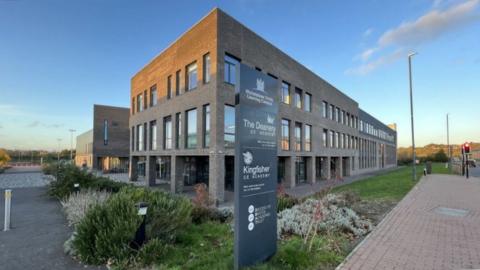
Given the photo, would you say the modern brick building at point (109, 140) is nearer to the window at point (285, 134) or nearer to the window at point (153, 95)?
the window at point (153, 95)

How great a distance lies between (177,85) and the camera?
20.0m

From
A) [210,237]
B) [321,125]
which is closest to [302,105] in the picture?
[321,125]

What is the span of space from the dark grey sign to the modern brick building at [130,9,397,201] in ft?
14.5

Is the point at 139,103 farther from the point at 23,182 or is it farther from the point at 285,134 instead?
the point at 285,134

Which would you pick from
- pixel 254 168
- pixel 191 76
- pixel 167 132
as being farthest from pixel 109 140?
pixel 254 168

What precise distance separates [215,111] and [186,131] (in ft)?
13.3

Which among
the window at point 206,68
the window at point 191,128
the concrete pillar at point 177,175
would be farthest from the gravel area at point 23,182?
the window at point 206,68

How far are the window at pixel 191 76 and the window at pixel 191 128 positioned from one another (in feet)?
5.48

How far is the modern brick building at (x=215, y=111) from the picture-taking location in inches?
620

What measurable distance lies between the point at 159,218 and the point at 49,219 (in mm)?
6218

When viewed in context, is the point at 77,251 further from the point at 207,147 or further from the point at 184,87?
the point at 184,87

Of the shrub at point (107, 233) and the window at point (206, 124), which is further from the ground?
the window at point (206, 124)

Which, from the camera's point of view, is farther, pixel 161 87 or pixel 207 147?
pixel 161 87

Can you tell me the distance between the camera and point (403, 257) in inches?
213
